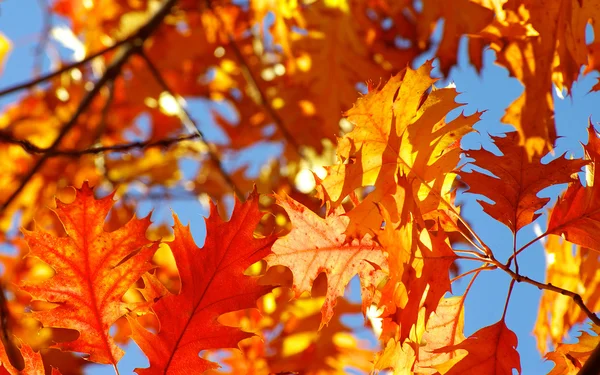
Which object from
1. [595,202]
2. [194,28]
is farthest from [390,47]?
[595,202]

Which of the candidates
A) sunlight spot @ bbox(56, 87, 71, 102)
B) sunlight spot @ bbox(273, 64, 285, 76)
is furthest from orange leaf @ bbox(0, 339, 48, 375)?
sunlight spot @ bbox(56, 87, 71, 102)

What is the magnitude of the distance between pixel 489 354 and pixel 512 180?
0.81 ft

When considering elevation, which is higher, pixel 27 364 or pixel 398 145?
pixel 398 145

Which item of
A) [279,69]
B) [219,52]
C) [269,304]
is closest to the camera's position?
[269,304]

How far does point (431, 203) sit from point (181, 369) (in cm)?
41

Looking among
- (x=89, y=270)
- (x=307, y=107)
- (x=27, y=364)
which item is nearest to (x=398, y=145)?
(x=89, y=270)

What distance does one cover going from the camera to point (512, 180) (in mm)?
947

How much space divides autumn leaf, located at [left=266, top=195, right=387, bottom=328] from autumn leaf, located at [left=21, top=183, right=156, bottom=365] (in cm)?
20

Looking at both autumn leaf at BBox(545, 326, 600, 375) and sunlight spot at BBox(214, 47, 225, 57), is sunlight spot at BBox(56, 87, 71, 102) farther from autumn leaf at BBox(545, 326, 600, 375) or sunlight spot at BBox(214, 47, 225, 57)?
autumn leaf at BBox(545, 326, 600, 375)

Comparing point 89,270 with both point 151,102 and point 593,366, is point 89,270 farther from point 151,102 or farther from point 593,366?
point 151,102

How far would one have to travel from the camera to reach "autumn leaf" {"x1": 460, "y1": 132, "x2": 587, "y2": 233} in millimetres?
934

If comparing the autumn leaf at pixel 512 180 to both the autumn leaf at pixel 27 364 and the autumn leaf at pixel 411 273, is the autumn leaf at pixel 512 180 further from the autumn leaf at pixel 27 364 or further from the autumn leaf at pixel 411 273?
the autumn leaf at pixel 27 364

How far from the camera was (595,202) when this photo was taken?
0.92 m

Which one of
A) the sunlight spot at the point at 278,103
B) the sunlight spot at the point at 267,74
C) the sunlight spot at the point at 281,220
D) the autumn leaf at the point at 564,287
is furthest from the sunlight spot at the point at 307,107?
the autumn leaf at the point at 564,287
